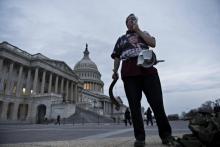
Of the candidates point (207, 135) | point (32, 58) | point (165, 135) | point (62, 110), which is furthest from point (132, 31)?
point (32, 58)

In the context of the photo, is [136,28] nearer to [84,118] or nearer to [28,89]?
[84,118]

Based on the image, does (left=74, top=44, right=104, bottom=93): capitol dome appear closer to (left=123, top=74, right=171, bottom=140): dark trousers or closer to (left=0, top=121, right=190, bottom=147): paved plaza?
(left=0, top=121, right=190, bottom=147): paved plaza

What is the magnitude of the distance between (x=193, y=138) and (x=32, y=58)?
56182mm

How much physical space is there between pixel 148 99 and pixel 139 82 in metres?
0.30

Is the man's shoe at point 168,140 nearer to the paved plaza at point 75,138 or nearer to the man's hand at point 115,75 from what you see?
the paved plaza at point 75,138

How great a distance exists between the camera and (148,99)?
353cm

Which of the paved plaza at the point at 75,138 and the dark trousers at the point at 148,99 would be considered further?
the paved plaza at the point at 75,138

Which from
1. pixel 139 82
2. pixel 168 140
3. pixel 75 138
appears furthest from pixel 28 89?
pixel 168 140

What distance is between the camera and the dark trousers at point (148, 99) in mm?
3422

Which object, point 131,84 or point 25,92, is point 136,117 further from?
point 25,92

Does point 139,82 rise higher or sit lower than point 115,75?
lower

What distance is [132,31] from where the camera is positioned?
12.5 ft

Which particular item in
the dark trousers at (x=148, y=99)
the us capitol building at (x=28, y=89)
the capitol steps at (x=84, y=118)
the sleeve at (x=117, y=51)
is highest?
the us capitol building at (x=28, y=89)

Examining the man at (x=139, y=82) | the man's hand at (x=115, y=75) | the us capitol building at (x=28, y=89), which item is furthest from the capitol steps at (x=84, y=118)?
the man at (x=139, y=82)
